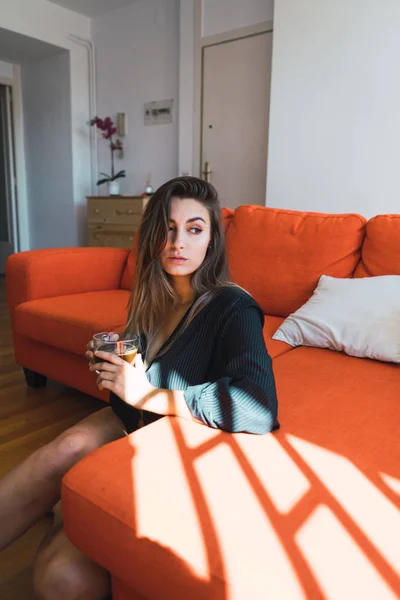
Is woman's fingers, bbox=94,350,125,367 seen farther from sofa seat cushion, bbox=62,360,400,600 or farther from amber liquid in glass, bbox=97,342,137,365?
sofa seat cushion, bbox=62,360,400,600

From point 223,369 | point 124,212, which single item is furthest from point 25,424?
point 124,212

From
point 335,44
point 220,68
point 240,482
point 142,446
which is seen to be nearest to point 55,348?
point 142,446

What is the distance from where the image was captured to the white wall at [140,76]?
3.99 meters

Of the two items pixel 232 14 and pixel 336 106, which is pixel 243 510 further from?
pixel 232 14

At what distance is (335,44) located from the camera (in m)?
2.89

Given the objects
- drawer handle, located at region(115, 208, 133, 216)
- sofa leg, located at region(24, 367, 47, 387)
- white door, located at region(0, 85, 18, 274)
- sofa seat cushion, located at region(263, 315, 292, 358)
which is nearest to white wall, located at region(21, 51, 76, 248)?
white door, located at region(0, 85, 18, 274)

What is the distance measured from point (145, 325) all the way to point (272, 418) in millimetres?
408

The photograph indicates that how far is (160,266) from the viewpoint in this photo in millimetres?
1033

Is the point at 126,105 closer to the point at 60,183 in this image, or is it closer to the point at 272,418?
the point at 60,183

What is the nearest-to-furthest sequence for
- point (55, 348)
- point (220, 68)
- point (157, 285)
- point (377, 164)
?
point (157, 285), point (55, 348), point (377, 164), point (220, 68)

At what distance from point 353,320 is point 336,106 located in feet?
7.06

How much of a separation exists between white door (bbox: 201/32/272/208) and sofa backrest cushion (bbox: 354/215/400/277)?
6.77 feet

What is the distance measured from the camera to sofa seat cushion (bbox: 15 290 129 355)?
163cm

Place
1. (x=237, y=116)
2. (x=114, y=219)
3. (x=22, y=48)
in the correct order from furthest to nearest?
(x=22, y=48)
(x=114, y=219)
(x=237, y=116)
